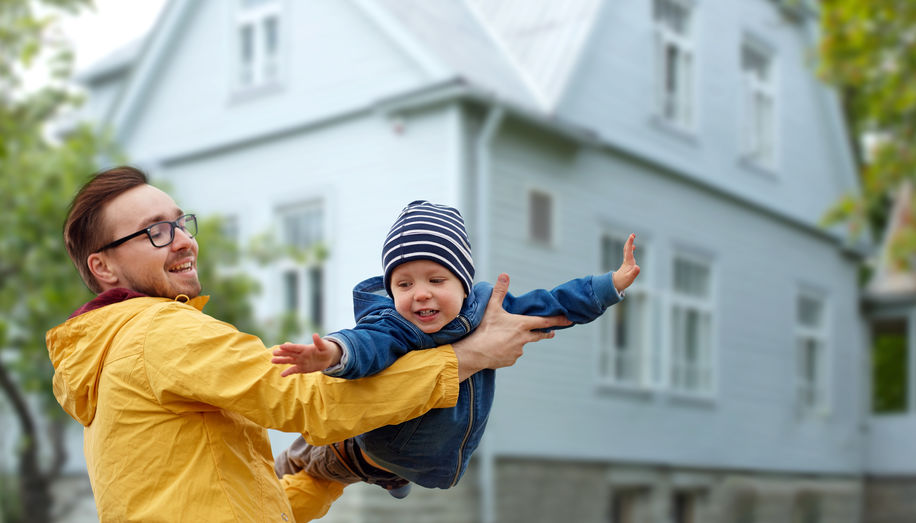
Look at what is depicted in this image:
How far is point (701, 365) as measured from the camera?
53.8ft

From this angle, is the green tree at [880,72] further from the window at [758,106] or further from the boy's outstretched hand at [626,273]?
the boy's outstretched hand at [626,273]

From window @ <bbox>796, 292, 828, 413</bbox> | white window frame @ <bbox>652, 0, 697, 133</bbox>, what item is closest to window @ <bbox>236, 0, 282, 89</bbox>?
→ white window frame @ <bbox>652, 0, 697, 133</bbox>

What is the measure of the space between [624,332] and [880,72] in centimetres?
472

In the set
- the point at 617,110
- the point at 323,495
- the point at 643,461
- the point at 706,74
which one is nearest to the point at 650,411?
the point at 643,461

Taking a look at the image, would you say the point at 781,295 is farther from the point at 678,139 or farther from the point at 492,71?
the point at 492,71

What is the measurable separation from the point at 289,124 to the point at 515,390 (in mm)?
4210

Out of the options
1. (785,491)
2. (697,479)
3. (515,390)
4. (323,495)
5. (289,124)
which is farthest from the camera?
Result: (785,491)

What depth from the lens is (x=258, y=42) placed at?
14.8 m

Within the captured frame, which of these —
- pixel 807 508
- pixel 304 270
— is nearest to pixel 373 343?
pixel 304 270

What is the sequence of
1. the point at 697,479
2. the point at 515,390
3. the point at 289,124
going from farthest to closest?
the point at 697,479 → the point at 289,124 → the point at 515,390

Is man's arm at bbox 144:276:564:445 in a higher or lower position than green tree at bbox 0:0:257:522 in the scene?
lower

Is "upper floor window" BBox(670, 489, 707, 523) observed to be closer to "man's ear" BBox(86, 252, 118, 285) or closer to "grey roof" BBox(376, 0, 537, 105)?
"grey roof" BBox(376, 0, 537, 105)

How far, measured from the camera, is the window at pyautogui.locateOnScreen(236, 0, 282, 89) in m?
14.7

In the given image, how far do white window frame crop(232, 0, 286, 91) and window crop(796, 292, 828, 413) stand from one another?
31.3ft
